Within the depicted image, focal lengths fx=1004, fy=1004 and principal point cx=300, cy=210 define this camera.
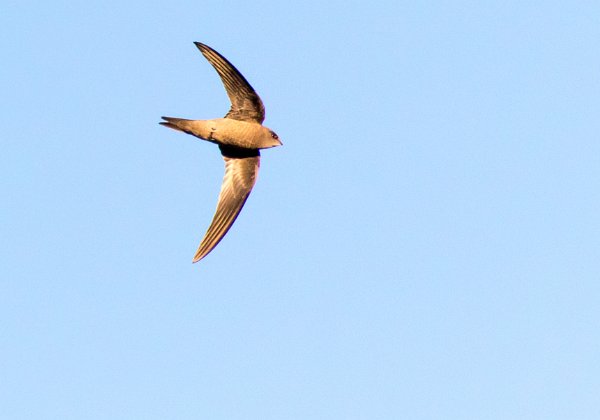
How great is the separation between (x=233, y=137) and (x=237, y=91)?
3.05 feet

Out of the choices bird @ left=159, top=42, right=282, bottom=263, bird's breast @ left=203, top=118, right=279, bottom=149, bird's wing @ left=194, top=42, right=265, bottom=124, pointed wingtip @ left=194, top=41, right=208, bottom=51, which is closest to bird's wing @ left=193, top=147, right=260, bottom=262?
bird @ left=159, top=42, right=282, bottom=263

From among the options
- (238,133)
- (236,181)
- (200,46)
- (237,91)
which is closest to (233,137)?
(238,133)

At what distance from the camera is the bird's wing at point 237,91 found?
19.2m

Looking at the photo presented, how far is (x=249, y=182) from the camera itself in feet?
69.4

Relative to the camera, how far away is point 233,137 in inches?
787

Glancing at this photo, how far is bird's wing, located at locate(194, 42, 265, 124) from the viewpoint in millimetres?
19156

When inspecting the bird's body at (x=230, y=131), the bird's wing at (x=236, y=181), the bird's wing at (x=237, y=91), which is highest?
the bird's wing at (x=237, y=91)

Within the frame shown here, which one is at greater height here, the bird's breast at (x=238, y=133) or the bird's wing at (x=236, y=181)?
the bird's breast at (x=238, y=133)

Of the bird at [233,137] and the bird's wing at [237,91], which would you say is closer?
the bird's wing at [237,91]

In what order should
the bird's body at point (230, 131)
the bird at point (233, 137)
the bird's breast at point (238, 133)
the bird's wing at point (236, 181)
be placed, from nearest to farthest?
the bird's body at point (230, 131), the bird at point (233, 137), the bird's breast at point (238, 133), the bird's wing at point (236, 181)

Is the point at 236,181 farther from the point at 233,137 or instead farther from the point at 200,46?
the point at 200,46

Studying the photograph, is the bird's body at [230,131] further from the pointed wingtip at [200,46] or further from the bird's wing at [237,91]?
the pointed wingtip at [200,46]

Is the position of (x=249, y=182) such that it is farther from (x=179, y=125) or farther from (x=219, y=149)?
(x=179, y=125)

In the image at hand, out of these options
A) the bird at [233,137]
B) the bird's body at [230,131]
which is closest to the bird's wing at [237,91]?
the bird at [233,137]
